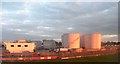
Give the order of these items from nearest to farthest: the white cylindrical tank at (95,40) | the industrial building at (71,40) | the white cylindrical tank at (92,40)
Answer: the industrial building at (71,40) < the white cylindrical tank at (95,40) < the white cylindrical tank at (92,40)

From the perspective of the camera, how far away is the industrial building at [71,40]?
47.6 meters

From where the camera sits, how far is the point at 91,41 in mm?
49344

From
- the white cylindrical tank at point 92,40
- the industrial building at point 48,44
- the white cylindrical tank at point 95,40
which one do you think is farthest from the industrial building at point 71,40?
the industrial building at point 48,44

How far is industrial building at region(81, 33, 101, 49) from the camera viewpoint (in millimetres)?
48269

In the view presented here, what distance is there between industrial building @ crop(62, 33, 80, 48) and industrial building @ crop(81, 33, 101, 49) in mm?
1733

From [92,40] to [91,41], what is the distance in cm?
54

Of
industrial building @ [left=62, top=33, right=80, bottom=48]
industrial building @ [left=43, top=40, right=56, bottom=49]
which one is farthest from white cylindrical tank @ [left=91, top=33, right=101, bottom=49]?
industrial building @ [left=43, top=40, right=56, bottom=49]

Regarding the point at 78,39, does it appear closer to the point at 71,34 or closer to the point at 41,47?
the point at 71,34

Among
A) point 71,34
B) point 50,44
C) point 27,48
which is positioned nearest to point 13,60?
point 71,34

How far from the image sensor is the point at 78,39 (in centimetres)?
4925

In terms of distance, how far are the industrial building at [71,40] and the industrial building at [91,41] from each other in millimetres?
1733

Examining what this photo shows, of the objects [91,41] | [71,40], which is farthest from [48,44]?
[91,41]

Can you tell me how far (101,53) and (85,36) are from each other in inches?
202

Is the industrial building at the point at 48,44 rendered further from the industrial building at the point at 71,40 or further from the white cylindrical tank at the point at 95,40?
the white cylindrical tank at the point at 95,40
